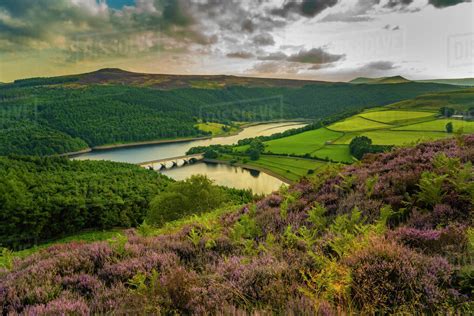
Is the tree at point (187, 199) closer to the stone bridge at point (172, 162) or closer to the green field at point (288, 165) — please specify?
the green field at point (288, 165)

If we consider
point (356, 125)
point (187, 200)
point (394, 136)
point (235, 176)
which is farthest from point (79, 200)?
point (356, 125)

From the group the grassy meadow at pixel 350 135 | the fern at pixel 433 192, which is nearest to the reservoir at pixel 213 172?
the grassy meadow at pixel 350 135

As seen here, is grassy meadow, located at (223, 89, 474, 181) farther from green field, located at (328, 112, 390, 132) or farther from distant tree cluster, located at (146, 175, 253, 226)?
distant tree cluster, located at (146, 175, 253, 226)

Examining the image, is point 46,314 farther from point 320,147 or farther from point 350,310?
point 320,147

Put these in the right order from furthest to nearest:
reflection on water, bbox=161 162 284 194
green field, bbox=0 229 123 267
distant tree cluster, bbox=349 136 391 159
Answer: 1. reflection on water, bbox=161 162 284 194
2. distant tree cluster, bbox=349 136 391 159
3. green field, bbox=0 229 123 267

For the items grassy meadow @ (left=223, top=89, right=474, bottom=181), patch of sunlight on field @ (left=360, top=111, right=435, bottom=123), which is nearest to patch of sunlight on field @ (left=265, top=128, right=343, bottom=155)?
grassy meadow @ (left=223, top=89, right=474, bottom=181)

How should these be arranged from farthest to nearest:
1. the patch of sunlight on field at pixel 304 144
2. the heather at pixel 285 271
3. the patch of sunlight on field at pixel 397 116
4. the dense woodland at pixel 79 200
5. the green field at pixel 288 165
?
the patch of sunlight on field at pixel 304 144
the patch of sunlight on field at pixel 397 116
the green field at pixel 288 165
the dense woodland at pixel 79 200
the heather at pixel 285 271
